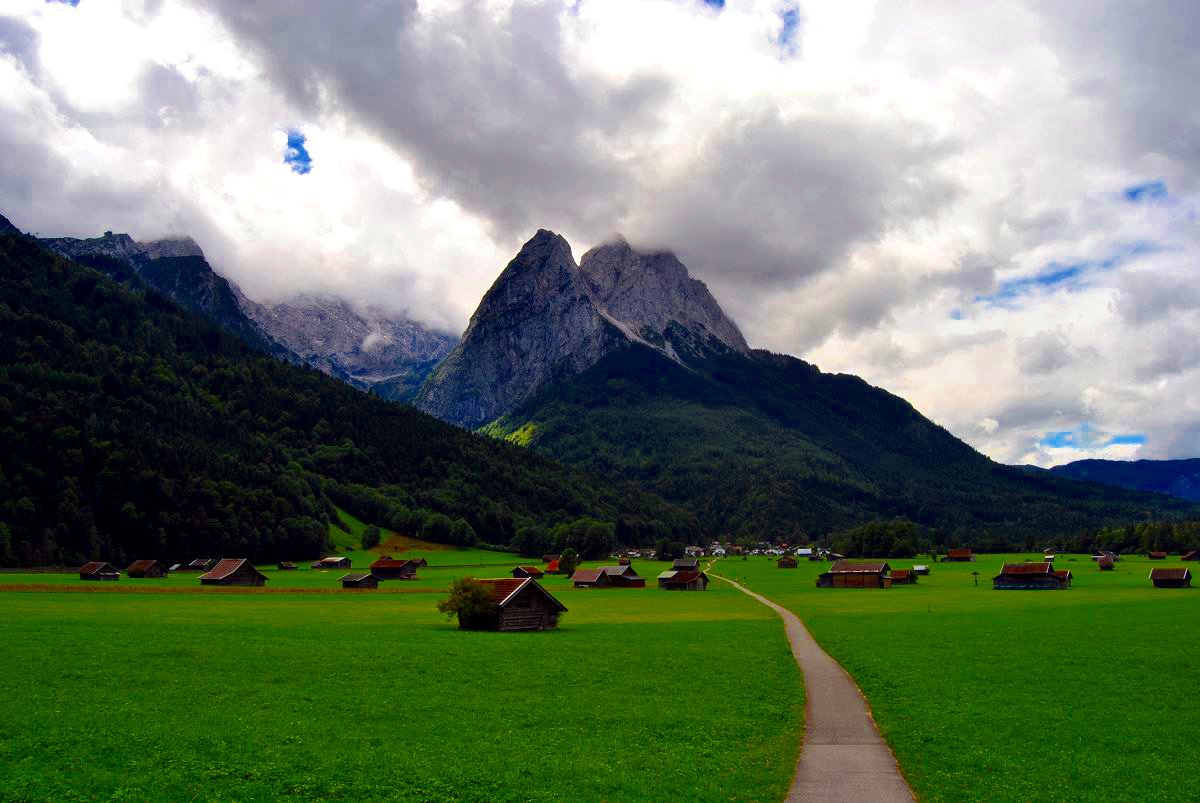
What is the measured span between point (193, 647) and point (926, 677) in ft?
128

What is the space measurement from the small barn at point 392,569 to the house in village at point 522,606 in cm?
7677

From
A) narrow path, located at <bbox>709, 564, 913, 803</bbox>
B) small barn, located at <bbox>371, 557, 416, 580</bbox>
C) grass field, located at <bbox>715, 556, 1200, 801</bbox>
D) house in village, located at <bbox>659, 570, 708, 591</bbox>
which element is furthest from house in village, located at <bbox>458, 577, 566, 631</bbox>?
small barn, located at <bbox>371, 557, 416, 580</bbox>

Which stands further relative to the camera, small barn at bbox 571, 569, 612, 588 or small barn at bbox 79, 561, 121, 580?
small barn at bbox 571, 569, 612, 588

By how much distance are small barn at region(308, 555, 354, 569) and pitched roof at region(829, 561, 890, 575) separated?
92.8 meters

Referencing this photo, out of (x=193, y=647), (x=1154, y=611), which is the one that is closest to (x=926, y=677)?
(x=193, y=647)

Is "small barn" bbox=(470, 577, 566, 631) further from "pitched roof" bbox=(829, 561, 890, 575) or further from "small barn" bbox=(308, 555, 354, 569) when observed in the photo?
"small barn" bbox=(308, 555, 354, 569)

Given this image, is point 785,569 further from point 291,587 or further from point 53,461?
point 53,461

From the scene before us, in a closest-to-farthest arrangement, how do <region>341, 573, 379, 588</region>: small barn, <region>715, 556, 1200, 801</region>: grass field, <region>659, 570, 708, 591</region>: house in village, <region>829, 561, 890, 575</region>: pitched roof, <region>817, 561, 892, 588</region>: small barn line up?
<region>715, 556, 1200, 801</region>: grass field
<region>341, 573, 379, 588</region>: small barn
<region>659, 570, 708, 591</region>: house in village
<region>817, 561, 892, 588</region>: small barn
<region>829, 561, 890, 575</region>: pitched roof

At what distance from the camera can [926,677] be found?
136 ft

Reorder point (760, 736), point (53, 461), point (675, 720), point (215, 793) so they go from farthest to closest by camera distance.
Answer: point (53, 461)
point (675, 720)
point (760, 736)
point (215, 793)

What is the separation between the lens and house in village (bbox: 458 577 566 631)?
6694cm

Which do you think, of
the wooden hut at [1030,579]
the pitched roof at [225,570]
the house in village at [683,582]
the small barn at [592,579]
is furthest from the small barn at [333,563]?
the wooden hut at [1030,579]

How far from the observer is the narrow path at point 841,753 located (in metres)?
22.8

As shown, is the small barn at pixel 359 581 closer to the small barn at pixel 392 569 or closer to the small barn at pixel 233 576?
the small barn at pixel 233 576
